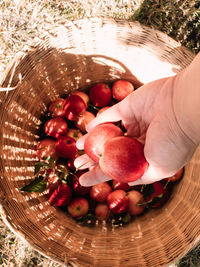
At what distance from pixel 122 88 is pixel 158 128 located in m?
0.63

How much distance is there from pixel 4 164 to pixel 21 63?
0.56 m

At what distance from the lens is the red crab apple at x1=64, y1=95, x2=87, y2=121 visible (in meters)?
1.60

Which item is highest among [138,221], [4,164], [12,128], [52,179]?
[12,128]

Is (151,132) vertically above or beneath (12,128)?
above

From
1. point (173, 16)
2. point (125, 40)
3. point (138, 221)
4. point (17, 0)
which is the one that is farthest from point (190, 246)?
point (17, 0)

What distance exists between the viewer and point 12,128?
143cm

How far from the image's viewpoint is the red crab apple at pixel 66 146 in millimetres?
1541

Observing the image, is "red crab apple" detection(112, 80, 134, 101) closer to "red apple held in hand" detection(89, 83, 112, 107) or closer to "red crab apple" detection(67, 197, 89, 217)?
"red apple held in hand" detection(89, 83, 112, 107)

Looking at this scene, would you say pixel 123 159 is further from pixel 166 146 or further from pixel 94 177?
pixel 94 177

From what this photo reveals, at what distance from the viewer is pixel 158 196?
1.49 metres

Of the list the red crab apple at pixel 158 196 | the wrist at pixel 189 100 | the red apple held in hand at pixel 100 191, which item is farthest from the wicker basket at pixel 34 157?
the wrist at pixel 189 100

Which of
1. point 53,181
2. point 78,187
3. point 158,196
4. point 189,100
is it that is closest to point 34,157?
point 53,181

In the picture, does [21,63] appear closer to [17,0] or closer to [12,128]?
[12,128]

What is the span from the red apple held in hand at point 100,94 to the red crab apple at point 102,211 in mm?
680
